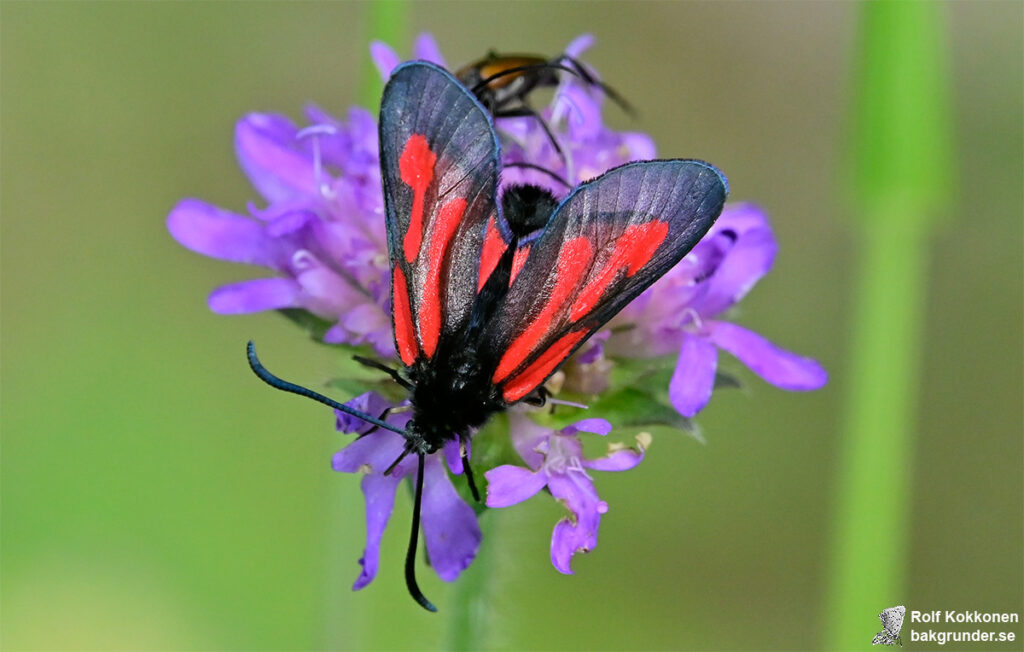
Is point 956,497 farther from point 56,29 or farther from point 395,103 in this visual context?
point 56,29

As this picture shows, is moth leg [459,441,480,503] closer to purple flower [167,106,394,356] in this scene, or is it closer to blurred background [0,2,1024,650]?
purple flower [167,106,394,356]

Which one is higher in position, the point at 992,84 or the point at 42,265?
the point at 992,84

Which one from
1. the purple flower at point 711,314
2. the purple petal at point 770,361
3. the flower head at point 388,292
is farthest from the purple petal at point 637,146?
the purple petal at point 770,361

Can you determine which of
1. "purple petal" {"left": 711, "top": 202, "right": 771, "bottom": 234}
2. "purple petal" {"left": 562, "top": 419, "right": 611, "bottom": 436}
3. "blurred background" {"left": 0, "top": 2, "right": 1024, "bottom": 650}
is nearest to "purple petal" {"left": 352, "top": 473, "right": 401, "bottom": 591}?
"purple petal" {"left": 562, "top": 419, "right": 611, "bottom": 436}

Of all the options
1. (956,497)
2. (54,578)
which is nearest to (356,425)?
(54,578)

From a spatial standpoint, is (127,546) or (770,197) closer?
(127,546)

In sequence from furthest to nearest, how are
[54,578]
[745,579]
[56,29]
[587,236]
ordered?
1. [56,29]
2. [745,579]
3. [54,578]
4. [587,236]
